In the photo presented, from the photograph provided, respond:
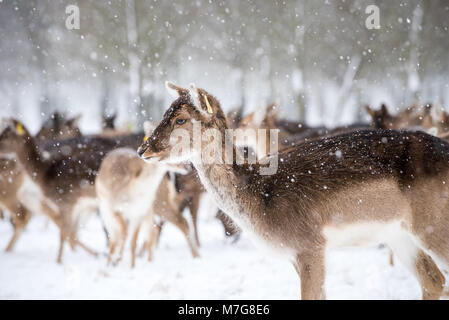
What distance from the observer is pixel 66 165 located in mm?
6359

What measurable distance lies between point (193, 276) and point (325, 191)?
2502 mm

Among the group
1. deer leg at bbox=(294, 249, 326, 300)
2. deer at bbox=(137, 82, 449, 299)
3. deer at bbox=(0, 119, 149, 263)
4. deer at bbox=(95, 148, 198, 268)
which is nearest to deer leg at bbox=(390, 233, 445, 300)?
deer at bbox=(137, 82, 449, 299)

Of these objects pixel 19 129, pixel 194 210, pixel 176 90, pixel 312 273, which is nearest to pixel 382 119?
pixel 194 210

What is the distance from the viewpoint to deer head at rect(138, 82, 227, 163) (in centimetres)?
281

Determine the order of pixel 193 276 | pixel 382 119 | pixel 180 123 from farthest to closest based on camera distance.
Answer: pixel 382 119 → pixel 193 276 → pixel 180 123

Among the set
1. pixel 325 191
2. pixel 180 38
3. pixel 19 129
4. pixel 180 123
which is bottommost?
pixel 325 191

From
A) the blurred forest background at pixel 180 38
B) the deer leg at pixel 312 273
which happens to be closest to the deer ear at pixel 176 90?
the blurred forest background at pixel 180 38

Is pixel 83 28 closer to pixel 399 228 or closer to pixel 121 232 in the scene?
pixel 121 232

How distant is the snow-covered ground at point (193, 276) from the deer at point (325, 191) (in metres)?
0.48

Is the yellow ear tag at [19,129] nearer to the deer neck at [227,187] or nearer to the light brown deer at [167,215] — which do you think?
the light brown deer at [167,215]

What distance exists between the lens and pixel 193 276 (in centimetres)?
494

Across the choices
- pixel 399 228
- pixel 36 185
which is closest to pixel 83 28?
pixel 36 185

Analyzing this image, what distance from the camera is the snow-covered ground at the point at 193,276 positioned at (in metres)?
4.26

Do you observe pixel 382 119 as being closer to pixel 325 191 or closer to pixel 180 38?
pixel 180 38
